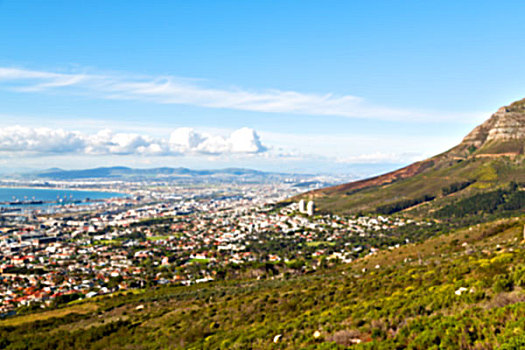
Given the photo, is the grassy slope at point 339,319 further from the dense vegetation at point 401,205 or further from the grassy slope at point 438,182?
the grassy slope at point 438,182

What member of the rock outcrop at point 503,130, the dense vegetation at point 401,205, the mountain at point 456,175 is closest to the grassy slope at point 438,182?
the mountain at point 456,175

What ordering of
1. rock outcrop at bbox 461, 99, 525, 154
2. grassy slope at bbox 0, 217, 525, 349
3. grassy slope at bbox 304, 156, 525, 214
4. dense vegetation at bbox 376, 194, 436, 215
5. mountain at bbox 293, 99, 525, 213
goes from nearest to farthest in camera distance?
grassy slope at bbox 0, 217, 525, 349, dense vegetation at bbox 376, 194, 436, 215, grassy slope at bbox 304, 156, 525, 214, mountain at bbox 293, 99, 525, 213, rock outcrop at bbox 461, 99, 525, 154

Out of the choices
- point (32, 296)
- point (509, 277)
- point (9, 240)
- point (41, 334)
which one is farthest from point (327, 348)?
point (9, 240)

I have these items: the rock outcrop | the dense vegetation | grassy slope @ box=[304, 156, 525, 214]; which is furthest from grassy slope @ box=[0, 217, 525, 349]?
the rock outcrop

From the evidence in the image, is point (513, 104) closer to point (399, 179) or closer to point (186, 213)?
point (399, 179)

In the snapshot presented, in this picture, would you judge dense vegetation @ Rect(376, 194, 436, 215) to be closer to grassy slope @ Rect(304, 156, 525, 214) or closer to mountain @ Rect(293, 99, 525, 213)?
mountain @ Rect(293, 99, 525, 213)

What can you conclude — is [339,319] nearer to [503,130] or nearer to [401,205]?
[401,205]

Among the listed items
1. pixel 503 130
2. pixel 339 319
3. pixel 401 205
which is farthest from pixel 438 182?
pixel 339 319
